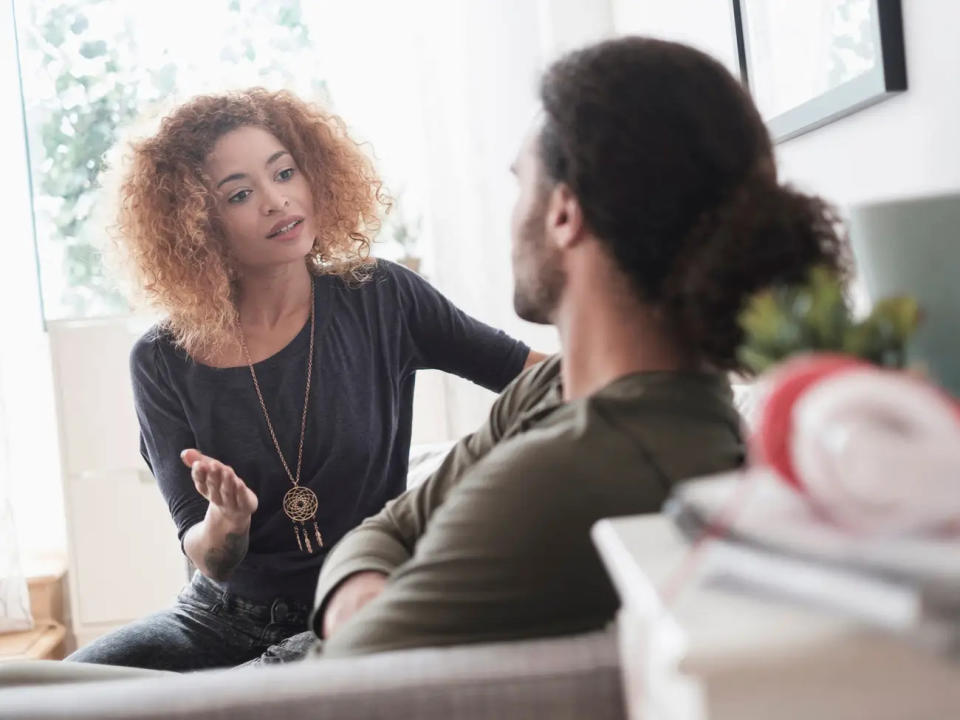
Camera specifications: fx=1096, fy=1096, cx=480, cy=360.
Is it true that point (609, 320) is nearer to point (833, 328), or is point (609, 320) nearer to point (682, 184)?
point (682, 184)

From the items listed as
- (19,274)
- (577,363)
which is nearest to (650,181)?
(577,363)

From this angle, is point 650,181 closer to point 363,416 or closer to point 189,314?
point 363,416

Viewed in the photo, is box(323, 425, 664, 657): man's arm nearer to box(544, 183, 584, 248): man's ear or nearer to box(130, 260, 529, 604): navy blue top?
box(544, 183, 584, 248): man's ear

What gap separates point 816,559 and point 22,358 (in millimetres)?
3322

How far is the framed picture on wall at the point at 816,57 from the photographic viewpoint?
1.40 meters

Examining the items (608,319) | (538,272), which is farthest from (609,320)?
(538,272)

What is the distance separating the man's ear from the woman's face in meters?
0.90

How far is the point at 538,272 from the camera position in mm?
1164

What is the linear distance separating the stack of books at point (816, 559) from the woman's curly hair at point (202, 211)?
1468 mm

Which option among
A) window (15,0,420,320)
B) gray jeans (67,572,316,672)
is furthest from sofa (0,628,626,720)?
window (15,0,420,320)

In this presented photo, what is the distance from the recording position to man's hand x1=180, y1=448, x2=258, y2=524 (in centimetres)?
145

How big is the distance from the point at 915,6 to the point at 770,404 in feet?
3.29

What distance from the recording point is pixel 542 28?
3.27m

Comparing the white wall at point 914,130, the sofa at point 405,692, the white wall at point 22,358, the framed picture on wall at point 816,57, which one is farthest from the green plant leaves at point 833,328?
the white wall at point 22,358
